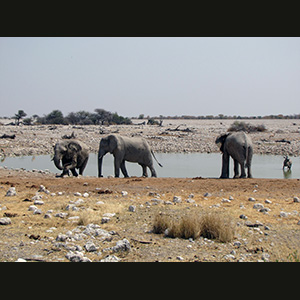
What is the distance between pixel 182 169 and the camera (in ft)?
75.4

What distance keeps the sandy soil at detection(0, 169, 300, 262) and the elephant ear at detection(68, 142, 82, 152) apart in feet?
12.3

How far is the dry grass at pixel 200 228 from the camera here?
24.4 ft

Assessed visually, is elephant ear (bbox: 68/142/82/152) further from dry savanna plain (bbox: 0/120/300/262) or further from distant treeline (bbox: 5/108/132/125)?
distant treeline (bbox: 5/108/132/125)

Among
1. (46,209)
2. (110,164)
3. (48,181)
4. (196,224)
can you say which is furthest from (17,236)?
(110,164)

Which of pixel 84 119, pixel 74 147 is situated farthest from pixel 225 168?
pixel 84 119

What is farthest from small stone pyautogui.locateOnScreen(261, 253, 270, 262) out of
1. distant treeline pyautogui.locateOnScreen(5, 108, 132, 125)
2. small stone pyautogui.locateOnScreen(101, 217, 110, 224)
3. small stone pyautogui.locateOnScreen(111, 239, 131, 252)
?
distant treeline pyautogui.locateOnScreen(5, 108, 132, 125)

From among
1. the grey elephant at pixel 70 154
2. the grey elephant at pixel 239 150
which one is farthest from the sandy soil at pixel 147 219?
the grey elephant at pixel 70 154

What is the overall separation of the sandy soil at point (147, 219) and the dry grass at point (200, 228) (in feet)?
0.40

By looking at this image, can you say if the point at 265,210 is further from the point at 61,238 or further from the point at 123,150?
the point at 123,150

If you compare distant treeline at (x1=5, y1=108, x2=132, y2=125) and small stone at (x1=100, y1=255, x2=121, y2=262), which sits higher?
distant treeline at (x1=5, y1=108, x2=132, y2=125)

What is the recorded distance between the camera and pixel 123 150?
18.2m

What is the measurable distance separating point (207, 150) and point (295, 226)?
971 inches

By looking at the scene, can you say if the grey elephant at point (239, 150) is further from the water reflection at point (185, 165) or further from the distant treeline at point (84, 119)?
the distant treeline at point (84, 119)

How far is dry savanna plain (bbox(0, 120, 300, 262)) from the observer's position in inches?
269
